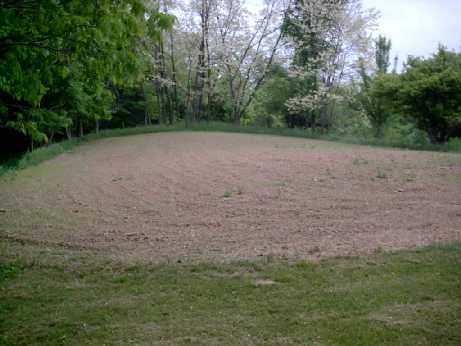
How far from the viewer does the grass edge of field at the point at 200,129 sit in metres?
15.1

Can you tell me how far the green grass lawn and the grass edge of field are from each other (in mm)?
9732

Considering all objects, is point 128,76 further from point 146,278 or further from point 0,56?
point 146,278

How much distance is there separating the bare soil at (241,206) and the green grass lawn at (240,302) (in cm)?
49

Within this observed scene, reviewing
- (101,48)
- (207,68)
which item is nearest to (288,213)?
(101,48)

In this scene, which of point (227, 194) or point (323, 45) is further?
point (323, 45)

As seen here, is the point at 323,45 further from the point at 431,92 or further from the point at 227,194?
the point at 227,194

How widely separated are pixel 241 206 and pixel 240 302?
3.51 meters

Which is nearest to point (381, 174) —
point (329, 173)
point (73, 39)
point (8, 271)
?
point (329, 173)

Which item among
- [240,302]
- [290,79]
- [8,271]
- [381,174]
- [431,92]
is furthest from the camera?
[290,79]

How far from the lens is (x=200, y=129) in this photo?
2236cm

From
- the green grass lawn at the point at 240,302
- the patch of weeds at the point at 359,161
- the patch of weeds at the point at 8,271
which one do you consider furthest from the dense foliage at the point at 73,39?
the patch of weeds at the point at 359,161

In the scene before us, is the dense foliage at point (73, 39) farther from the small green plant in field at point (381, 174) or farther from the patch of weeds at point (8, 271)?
the small green plant in field at point (381, 174)

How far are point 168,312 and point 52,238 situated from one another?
9.87ft

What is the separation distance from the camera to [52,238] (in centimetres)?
610
